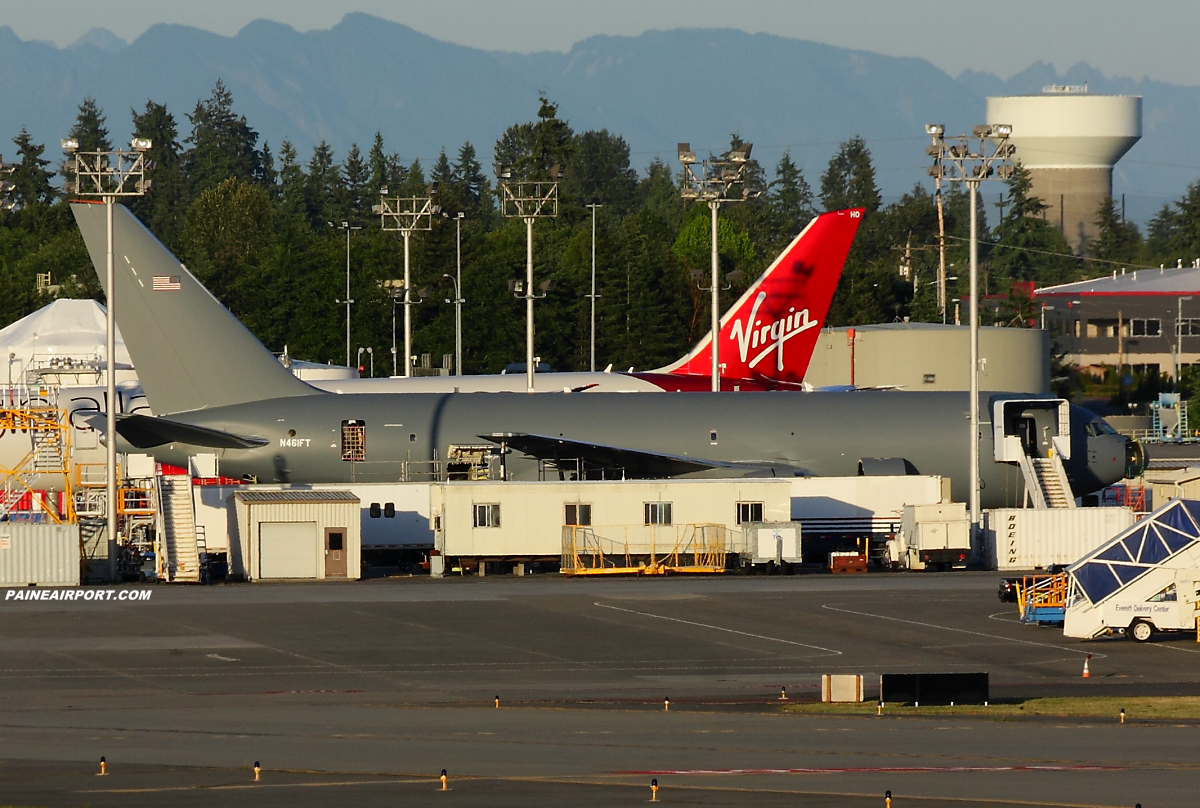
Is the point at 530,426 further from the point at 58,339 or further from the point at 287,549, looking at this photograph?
the point at 58,339

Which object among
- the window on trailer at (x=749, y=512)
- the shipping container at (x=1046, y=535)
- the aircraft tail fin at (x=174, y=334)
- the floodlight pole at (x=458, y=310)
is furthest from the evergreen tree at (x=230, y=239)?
the shipping container at (x=1046, y=535)

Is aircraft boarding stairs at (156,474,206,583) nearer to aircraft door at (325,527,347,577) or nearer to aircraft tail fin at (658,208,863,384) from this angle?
aircraft door at (325,527,347,577)

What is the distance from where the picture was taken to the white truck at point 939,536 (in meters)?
49.0

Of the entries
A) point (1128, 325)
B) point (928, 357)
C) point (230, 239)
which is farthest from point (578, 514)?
point (230, 239)

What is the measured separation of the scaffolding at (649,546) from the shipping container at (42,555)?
13672 millimetres

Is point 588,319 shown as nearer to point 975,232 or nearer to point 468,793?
point 975,232

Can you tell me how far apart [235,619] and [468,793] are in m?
20.4

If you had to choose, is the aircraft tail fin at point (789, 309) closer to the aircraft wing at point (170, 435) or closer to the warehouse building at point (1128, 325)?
the aircraft wing at point (170, 435)

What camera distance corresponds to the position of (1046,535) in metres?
48.8

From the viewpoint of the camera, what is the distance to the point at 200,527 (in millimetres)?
49594

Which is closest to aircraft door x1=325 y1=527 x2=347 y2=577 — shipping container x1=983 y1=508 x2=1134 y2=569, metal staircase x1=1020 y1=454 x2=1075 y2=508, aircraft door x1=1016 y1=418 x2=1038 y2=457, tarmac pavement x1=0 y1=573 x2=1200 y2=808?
tarmac pavement x1=0 y1=573 x2=1200 y2=808

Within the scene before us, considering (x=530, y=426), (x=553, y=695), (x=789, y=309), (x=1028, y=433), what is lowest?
(x=553, y=695)

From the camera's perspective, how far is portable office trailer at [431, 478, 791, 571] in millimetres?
48906

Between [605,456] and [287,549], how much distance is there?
1034cm
